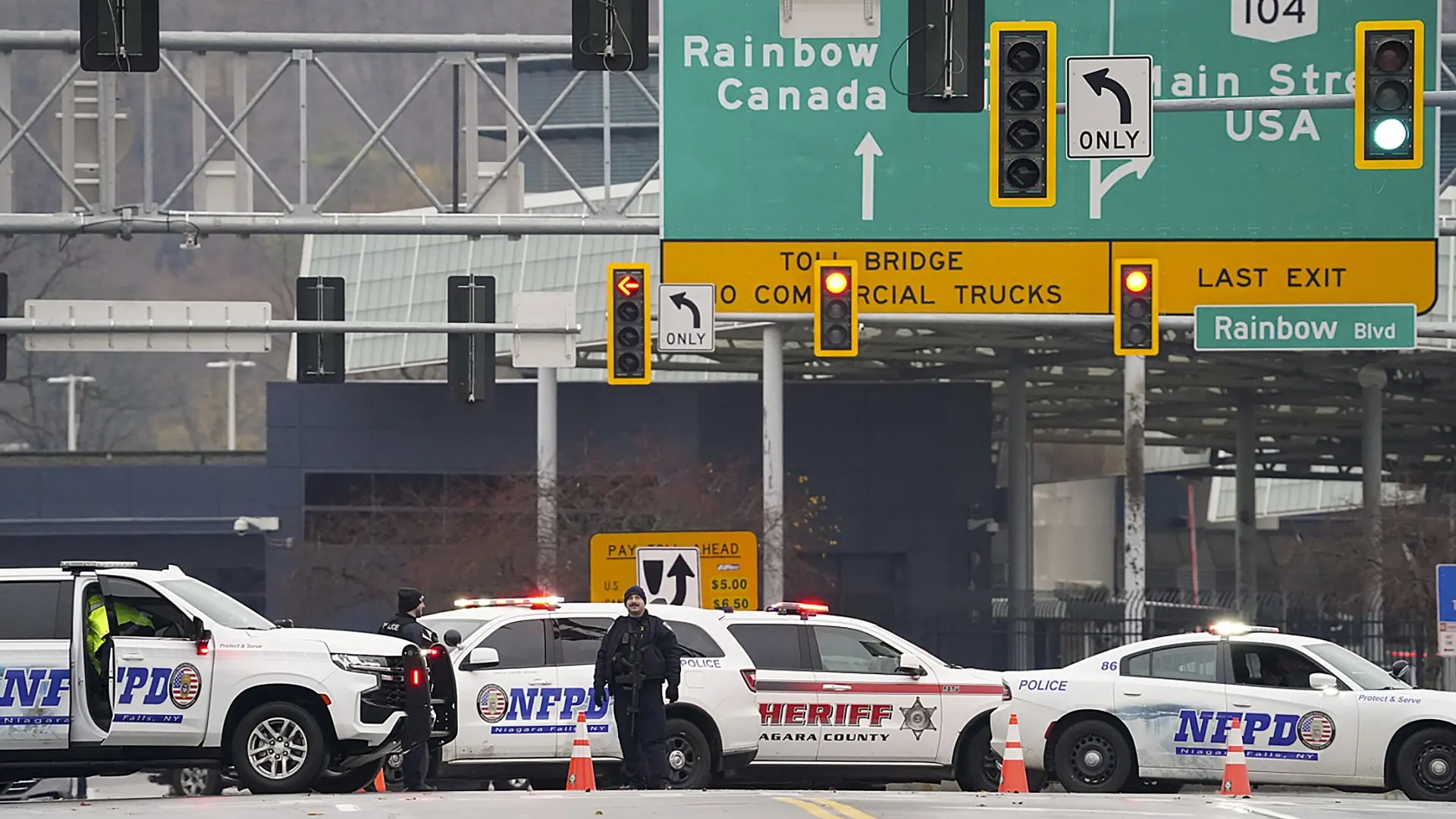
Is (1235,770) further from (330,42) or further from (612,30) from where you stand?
(330,42)

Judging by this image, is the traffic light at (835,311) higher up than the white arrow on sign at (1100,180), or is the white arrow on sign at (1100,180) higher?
the white arrow on sign at (1100,180)

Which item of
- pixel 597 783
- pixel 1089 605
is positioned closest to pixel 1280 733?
pixel 597 783

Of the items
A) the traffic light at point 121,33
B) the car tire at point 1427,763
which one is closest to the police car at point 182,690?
the traffic light at point 121,33

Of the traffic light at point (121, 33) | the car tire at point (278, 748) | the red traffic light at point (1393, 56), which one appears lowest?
the car tire at point (278, 748)

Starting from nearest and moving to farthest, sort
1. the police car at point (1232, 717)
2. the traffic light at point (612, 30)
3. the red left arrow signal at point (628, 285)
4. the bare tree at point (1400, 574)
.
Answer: the traffic light at point (612, 30) < the police car at point (1232, 717) < the red left arrow signal at point (628, 285) < the bare tree at point (1400, 574)

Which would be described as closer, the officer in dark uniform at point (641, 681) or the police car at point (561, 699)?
the officer in dark uniform at point (641, 681)

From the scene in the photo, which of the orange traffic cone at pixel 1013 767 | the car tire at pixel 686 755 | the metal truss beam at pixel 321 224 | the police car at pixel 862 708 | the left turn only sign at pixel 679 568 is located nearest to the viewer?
the orange traffic cone at pixel 1013 767

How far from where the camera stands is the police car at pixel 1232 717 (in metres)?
20.5

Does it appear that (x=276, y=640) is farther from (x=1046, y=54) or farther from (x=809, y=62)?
(x=809, y=62)

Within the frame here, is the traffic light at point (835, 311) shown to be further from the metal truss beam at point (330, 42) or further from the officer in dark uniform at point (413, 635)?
the officer in dark uniform at point (413, 635)

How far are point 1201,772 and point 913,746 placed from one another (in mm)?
2551

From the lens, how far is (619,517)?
4416cm

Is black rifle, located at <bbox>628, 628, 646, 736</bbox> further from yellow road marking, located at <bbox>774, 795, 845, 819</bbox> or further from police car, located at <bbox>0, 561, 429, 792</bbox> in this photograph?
yellow road marking, located at <bbox>774, 795, 845, 819</bbox>

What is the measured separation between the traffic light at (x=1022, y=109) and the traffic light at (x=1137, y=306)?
781cm
